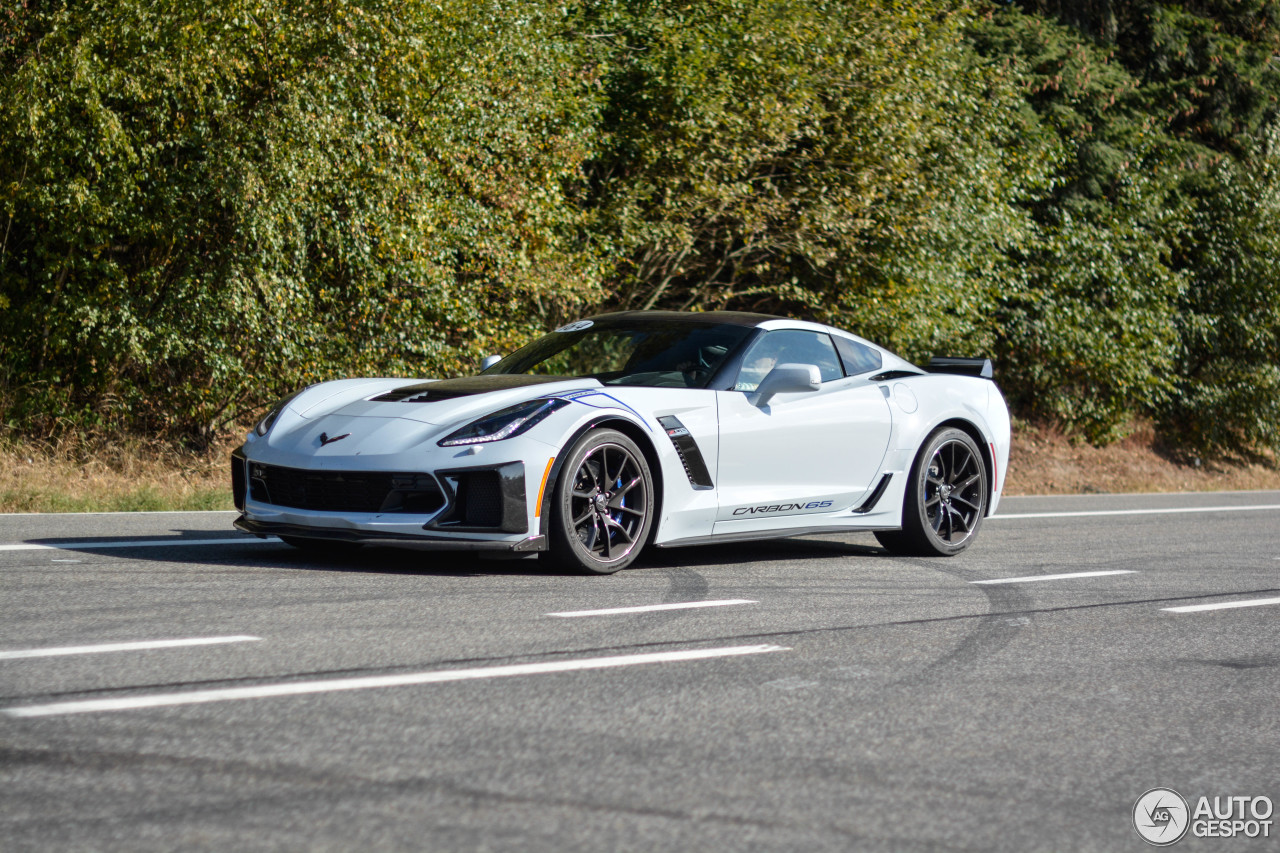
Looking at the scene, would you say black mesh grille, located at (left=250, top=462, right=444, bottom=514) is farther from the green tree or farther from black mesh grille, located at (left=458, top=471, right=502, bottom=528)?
the green tree

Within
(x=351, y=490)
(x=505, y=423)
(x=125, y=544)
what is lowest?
(x=125, y=544)

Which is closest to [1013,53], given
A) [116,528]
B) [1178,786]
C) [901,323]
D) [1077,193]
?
[1077,193]

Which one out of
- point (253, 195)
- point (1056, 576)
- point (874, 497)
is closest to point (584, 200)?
point (253, 195)

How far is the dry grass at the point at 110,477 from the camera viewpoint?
32.4 feet

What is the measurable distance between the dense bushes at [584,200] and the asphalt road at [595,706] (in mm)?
5413

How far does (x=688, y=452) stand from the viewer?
7066 millimetres

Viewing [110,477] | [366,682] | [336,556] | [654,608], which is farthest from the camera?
[110,477]

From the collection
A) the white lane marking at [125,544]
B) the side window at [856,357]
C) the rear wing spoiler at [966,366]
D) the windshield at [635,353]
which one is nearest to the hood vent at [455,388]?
the windshield at [635,353]

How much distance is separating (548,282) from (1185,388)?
15.0 m

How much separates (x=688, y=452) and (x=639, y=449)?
318 millimetres

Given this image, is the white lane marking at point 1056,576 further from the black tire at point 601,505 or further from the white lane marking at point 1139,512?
the white lane marking at point 1139,512

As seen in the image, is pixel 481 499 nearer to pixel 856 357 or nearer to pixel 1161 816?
pixel 856 357

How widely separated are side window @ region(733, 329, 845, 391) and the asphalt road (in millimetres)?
1128

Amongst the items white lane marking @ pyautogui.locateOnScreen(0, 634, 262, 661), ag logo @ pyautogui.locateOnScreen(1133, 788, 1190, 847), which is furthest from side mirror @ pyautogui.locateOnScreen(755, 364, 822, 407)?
ag logo @ pyautogui.locateOnScreen(1133, 788, 1190, 847)
